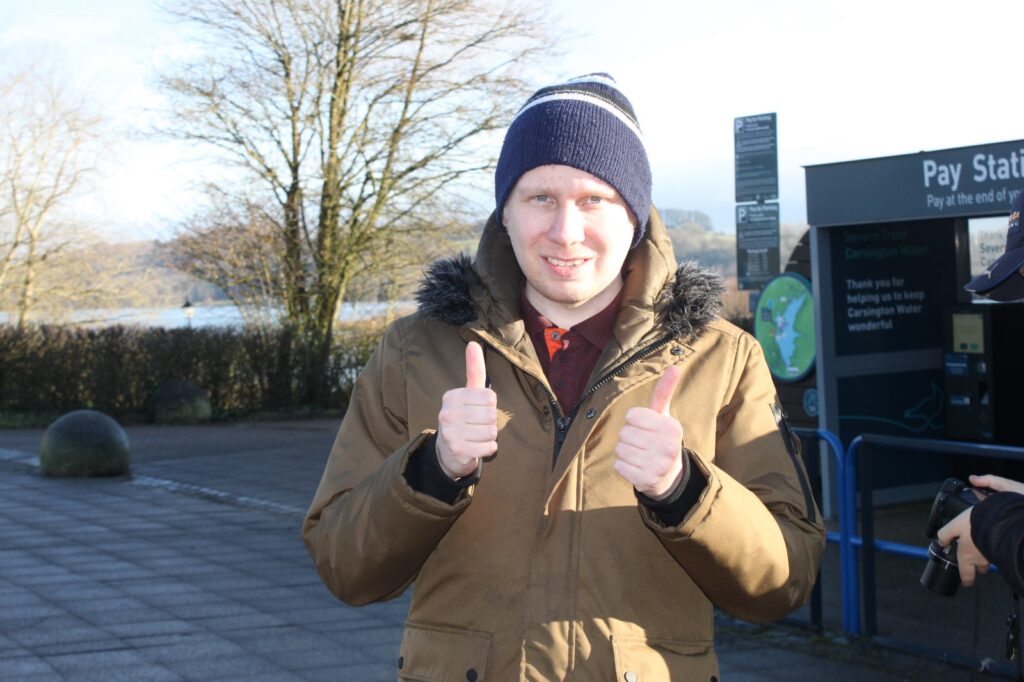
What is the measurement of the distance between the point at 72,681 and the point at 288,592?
1.86 meters

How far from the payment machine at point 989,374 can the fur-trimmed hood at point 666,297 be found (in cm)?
745

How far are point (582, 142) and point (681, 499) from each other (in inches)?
27.6

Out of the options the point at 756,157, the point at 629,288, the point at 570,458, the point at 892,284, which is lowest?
the point at 570,458

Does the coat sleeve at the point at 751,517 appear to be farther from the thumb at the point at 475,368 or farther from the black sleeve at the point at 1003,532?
the black sleeve at the point at 1003,532

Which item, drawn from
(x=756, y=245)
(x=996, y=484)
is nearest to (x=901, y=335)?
(x=756, y=245)

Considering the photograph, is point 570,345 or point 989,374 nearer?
point 570,345

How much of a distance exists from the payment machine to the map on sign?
1.18m

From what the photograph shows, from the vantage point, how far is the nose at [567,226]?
2.19 meters

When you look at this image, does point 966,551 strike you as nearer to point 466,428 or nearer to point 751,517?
point 751,517

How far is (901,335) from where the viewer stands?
31.7ft

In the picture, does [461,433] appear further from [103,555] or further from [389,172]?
[389,172]

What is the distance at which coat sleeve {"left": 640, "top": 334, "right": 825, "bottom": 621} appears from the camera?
6.61 feet

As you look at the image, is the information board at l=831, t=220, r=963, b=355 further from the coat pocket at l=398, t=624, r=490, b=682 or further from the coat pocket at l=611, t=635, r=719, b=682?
the coat pocket at l=398, t=624, r=490, b=682

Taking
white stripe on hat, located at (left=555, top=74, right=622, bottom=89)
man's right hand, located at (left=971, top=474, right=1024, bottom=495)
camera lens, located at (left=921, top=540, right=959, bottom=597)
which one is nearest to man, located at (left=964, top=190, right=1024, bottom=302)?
man's right hand, located at (left=971, top=474, right=1024, bottom=495)
